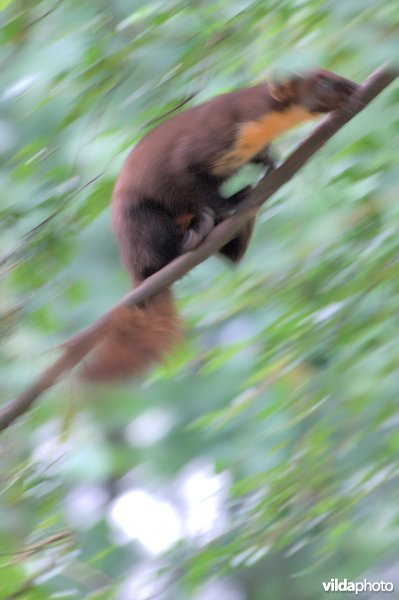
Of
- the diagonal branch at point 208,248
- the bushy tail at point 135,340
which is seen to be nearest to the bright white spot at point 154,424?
the diagonal branch at point 208,248

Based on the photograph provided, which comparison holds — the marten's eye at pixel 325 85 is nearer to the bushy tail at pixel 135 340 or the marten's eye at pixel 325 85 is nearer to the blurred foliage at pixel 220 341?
the blurred foliage at pixel 220 341

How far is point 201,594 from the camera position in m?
2.24

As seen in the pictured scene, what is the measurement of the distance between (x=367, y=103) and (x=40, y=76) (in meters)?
0.65

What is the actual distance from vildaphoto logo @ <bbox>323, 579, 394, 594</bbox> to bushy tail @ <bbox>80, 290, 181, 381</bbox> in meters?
0.67

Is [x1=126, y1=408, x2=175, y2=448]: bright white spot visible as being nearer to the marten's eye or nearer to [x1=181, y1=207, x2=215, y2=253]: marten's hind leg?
[x1=181, y1=207, x2=215, y2=253]: marten's hind leg

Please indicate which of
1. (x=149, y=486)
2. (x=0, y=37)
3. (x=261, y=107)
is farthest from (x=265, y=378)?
(x=261, y=107)

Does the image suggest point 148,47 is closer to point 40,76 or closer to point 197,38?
point 197,38

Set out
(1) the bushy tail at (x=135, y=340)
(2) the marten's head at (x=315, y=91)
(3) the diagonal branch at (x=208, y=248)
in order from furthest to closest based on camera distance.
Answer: (2) the marten's head at (x=315, y=91) → (1) the bushy tail at (x=135, y=340) → (3) the diagonal branch at (x=208, y=248)

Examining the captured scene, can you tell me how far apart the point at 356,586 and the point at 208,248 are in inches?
31.8

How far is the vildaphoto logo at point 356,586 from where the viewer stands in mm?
2078

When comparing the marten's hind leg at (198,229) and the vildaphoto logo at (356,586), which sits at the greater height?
the marten's hind leg at (198,229)

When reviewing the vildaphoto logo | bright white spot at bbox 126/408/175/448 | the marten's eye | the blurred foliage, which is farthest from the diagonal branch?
the vildaphoto logo

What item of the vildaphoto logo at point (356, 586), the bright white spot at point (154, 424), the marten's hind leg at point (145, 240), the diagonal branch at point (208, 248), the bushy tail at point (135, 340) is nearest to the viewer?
the diagonal branch at point (208, 248)

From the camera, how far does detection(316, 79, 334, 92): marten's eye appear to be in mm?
2586
